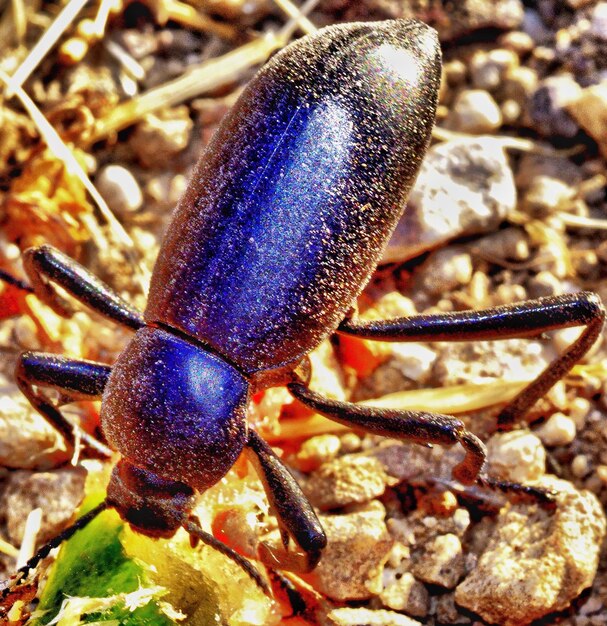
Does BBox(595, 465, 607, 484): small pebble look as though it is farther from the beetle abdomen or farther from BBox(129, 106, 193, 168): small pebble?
BBox(129, 106, 193, 168): small pebble

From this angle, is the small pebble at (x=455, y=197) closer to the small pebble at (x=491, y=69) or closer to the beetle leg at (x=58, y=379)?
the small pebble at (x=491, y=69)

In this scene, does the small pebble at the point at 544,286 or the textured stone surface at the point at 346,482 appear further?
the small pebble at the point at 544,286

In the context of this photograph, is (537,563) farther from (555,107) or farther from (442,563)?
(555,107)

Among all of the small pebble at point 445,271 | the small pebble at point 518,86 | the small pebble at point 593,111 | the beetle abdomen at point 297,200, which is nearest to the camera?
the beetle abdomen at point 297,200

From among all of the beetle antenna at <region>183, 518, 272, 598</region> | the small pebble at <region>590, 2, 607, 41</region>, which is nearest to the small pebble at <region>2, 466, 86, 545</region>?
the beetle antenna at <region>183, 518, 272, 598</region>

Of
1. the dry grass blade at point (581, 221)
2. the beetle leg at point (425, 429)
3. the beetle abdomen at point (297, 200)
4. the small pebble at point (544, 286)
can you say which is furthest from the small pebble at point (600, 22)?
the beetle leg at point (425, 429)

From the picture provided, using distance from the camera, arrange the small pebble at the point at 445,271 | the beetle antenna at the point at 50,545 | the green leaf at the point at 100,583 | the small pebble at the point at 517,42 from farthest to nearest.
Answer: the small pebble at the point at 517,42 → the small pebble at the point at 445,271 → the beetle antenna at the point at 50,545 → the green leaf at the point at 100,583
